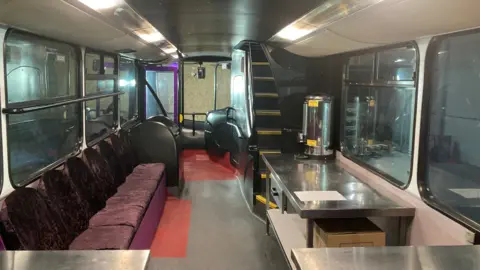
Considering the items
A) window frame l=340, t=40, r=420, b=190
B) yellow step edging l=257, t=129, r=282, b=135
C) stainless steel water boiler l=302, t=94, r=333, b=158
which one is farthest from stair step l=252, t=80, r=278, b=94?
window frame l=340, t=40, r=420, b=190

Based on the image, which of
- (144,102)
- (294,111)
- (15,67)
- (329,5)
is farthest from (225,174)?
(329,5)

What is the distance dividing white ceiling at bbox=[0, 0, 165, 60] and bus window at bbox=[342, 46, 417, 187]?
212cm

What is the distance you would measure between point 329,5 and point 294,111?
2996mm

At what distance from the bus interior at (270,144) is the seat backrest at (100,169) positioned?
23 millimetres

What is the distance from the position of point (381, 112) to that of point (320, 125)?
2.16 feet

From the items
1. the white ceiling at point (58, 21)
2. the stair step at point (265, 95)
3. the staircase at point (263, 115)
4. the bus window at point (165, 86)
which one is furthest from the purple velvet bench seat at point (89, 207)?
the bus window at point (165, 86)

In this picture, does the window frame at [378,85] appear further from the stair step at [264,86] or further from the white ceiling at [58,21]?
the white ceiling at [58,21]

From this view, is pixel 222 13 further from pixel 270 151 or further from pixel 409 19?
pixel 270 151

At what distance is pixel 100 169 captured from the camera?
4336mm

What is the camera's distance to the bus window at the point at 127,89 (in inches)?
248

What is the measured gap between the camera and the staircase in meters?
5.19

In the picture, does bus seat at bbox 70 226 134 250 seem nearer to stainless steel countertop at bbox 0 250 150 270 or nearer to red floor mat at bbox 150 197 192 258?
red floor mat at bbox 150 197 192 258

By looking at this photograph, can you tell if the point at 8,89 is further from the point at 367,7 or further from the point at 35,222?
the point at 367,7

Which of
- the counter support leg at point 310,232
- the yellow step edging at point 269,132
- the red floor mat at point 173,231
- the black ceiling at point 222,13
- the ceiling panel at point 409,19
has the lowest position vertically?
the red floor mat at point 173,231
